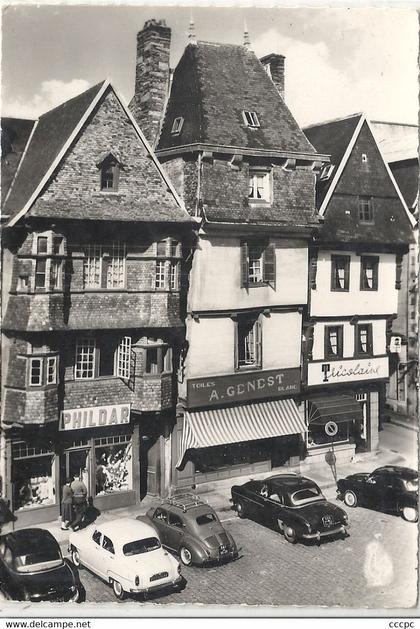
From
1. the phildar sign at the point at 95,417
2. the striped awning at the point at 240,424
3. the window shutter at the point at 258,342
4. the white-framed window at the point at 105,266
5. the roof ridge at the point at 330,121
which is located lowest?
the striped awning at the point at 240,424

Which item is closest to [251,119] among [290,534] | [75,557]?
[290,534]

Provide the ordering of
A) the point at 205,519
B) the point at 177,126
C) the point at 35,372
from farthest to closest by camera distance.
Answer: the point at 177,126 → the point at 35,372 → the point at 205,519

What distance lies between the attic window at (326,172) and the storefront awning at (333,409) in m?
10.1

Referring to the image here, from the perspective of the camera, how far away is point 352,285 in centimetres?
3120

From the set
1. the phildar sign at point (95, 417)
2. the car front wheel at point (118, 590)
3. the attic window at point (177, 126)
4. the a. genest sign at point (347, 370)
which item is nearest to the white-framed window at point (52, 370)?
the phildar sign at point (95, 417)

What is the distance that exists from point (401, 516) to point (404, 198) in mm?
14776

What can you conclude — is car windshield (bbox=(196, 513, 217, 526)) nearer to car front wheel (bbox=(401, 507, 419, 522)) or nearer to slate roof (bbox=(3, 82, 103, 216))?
car front wheel (bbox=(401, 507, 419, 522))

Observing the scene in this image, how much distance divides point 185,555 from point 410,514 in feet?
27.7

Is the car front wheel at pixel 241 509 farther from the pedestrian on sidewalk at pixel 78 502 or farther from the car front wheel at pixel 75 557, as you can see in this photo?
the car front wheel at pixel 75 557

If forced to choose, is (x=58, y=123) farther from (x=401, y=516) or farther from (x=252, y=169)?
(x=401, y=516)

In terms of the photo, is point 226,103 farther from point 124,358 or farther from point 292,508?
point 292,508

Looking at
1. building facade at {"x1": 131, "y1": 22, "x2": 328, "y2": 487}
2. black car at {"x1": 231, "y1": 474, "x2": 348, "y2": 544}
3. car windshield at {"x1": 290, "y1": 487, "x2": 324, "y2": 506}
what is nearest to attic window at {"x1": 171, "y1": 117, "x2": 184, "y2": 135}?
building facade at {"x1": 131, "y1": 22, "x2": 328, "y2": 487}

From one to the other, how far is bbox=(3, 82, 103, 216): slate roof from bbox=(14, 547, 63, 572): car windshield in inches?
435

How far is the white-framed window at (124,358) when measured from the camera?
83.7ft
